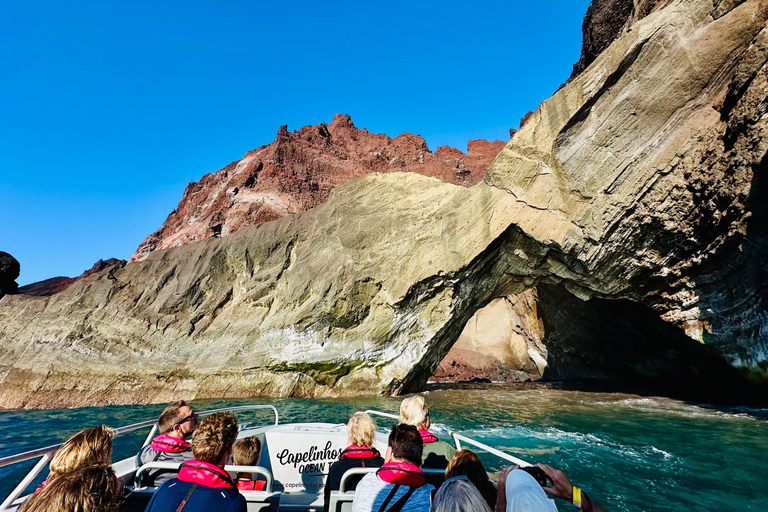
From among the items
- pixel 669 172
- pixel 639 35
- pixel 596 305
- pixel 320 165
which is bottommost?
pixel 596 305

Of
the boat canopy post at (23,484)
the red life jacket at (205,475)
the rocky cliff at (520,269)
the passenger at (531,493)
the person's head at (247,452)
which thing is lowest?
the boat canopy post at (23,484)

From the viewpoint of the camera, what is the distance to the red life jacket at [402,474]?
2.53 meters

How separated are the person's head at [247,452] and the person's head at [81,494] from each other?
2.20m

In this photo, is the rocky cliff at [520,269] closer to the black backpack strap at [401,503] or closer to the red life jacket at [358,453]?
the red life jacket at [358,453]

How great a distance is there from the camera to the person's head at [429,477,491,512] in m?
1.67

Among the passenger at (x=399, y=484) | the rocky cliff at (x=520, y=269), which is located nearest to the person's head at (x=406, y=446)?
the passenger at (x=399, y=484)

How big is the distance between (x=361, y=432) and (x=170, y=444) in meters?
2.05

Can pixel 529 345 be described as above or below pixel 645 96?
below

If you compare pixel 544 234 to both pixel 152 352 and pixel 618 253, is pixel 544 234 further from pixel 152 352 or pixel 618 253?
pixel 152 352

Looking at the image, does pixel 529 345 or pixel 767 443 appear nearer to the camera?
pixel 767 443

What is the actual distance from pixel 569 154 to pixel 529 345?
18.5 m

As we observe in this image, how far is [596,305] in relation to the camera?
67.9 feet

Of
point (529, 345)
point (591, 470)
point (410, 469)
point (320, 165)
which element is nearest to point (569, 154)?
point (591, 470)

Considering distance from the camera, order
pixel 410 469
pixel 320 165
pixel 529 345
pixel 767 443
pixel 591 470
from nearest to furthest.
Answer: pixel 410 469
pixel 591 470
pixel 767 443
pixel 529 345
pixel 320 165
